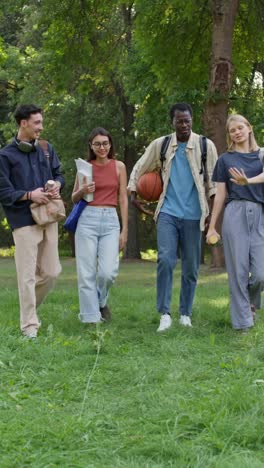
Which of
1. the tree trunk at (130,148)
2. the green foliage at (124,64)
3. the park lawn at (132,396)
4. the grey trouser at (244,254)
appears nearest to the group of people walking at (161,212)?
the grey trouser at (244,254)

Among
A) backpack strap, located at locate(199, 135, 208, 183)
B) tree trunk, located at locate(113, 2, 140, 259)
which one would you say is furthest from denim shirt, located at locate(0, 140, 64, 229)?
tree trunk, located at locate(113, 2, 140, 259)

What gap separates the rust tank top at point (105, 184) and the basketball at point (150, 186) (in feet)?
1.15

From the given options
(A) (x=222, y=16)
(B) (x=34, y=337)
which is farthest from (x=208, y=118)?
(B) (x=34, y=337)

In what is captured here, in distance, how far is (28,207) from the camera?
7.66 m

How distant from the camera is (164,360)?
248 inches

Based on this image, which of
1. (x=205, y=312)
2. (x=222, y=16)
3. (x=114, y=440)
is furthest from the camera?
(x=222, y=16)

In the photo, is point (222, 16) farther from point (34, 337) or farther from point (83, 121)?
point (83, 121)

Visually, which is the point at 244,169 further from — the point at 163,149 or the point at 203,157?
the point at 163,149

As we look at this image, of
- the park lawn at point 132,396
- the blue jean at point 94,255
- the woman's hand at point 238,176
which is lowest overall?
the park lawn at point 132,396

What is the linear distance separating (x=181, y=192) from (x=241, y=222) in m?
0.72

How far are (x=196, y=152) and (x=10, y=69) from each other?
2523 cm

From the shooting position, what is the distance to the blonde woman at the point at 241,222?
760 cm

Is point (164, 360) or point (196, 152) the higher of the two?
point (196, 152)

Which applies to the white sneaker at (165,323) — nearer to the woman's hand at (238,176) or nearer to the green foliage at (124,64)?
the woman's hand at (238,176)
